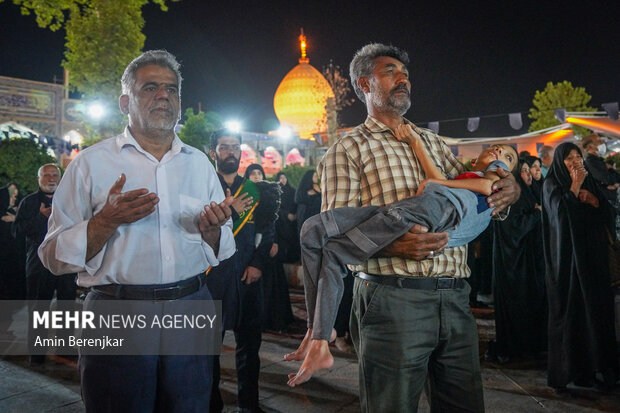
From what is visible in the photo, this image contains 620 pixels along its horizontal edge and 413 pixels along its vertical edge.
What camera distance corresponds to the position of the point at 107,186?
7.68 feet

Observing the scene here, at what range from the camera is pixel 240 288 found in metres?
3.96

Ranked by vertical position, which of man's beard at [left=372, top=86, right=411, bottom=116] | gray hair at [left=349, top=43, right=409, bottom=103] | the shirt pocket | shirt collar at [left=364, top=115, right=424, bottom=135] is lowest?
the shirt pocket

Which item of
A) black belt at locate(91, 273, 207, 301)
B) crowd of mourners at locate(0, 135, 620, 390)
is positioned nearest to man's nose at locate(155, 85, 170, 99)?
black belt at locate(91, 273, 207, 301)

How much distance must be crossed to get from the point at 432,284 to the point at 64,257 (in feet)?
5.85

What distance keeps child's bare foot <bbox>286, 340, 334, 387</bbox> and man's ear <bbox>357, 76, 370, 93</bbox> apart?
1462 millimetres

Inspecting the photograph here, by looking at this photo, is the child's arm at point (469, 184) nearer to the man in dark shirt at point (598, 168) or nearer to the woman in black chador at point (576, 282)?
the woman in black chador at point (576, 282)

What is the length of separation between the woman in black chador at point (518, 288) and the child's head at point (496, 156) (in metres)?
2.88

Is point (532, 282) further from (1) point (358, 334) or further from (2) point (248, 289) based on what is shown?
(1) point (358, 334)

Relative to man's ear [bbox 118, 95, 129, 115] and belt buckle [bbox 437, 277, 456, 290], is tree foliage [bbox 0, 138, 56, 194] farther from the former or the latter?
belt buckle [bbox 437, 277, 456, 290]

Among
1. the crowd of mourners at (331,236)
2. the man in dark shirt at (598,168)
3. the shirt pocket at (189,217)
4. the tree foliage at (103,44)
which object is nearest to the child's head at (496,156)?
the crowd of mourners at (331,236)

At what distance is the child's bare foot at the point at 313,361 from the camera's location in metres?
2.02

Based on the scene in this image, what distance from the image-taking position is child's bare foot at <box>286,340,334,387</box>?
202 cm

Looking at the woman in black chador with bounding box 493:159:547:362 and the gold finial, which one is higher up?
the gold finial

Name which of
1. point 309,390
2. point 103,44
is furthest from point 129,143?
point 103,44
